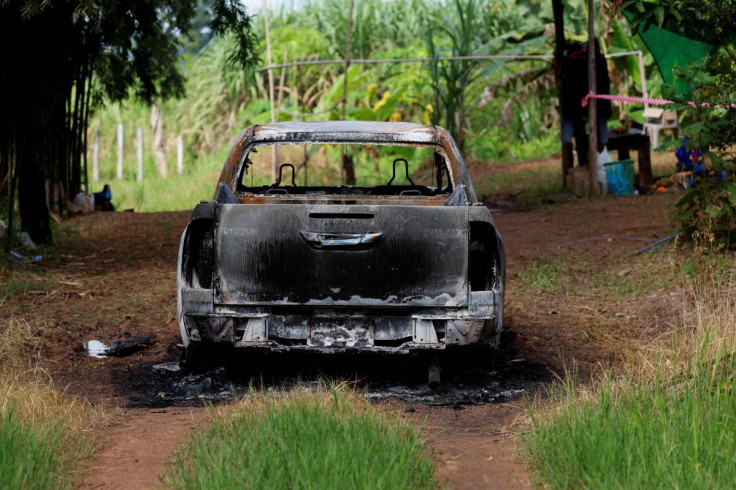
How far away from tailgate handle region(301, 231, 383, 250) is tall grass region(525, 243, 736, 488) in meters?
1.32

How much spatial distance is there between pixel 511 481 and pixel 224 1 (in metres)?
8.63

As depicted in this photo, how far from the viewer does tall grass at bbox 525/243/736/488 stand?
349cm

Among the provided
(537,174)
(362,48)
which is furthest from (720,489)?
(362,48)

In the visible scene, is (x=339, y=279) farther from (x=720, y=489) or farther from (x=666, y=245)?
(x=666, y=245)

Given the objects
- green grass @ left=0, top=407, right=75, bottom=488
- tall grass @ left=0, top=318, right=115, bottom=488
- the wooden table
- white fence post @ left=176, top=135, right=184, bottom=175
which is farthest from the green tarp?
white fence post @ left=176, top=135, right=184, bottom=175

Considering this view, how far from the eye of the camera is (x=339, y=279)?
5121 mm

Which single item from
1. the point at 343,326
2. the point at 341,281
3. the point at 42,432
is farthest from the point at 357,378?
the point at 42,432

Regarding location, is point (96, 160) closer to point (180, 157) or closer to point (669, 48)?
point (180, 157)

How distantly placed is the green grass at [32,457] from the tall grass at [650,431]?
79.2 inches

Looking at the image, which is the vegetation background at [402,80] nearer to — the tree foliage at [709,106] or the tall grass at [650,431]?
the tree foliage at [709,106]

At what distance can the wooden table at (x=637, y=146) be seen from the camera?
637 inches

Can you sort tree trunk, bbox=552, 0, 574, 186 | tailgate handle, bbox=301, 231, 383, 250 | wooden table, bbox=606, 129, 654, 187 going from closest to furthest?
tailgate handle, bbox=301, 231, 383, 250
wooden table, bbox=606, 129, 654, 187
tree trunk, bbox=552, 0, 574, 186

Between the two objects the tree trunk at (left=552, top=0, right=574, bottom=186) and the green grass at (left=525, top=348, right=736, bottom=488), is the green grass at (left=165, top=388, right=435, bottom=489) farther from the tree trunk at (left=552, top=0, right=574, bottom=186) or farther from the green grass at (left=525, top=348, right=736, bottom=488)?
the tree trunk at (left=552, top=0, right=574, bottom=186)

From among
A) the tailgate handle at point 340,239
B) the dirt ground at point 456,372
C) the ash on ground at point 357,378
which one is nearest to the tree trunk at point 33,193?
the dirt ground at point 456,372
